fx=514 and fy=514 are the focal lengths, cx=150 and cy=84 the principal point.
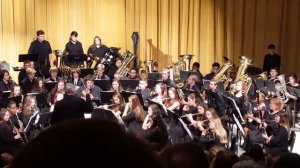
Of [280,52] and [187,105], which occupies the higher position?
[280,52]

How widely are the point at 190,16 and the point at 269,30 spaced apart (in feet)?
9.33

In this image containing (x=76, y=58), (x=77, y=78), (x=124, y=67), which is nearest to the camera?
(x=77, y=78)

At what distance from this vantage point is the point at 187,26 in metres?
18.0

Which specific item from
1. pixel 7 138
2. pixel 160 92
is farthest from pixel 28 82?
pixel 7 138

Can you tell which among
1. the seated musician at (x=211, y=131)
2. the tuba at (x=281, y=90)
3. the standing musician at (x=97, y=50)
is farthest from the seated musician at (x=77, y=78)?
the tuba at (x=281, y=90)

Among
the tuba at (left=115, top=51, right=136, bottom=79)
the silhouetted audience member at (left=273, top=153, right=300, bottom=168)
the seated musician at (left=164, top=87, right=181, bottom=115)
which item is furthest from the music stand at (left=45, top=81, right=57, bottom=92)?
the silhouetted audience member at (left=273, top=153, right=300, bottom=168)

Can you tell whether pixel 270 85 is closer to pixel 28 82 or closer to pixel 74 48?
pixel 28 82

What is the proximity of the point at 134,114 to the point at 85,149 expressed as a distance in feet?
28.0

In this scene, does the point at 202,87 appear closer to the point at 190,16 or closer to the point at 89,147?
the point at 190,16

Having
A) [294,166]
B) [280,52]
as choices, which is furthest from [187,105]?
[280,52]

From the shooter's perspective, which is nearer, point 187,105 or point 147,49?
point 187,105

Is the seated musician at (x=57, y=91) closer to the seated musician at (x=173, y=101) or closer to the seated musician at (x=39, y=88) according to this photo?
the seated musician at (x=39, y=88)

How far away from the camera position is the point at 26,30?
53.4 feet

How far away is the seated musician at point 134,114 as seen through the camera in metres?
9.17
